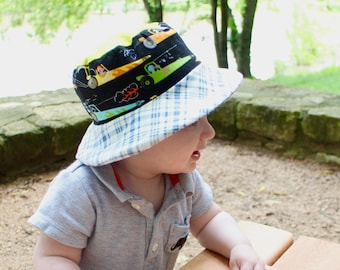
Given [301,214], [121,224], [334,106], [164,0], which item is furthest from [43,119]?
[164,0]

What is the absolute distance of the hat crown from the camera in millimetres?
998

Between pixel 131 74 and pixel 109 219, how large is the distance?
1.10 ft

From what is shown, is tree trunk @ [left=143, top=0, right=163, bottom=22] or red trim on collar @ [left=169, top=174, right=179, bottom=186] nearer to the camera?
red trim on collar @ [left=169, top=174, right=179, bottom=186]

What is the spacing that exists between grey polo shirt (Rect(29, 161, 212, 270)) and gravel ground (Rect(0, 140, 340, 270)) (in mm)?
1125

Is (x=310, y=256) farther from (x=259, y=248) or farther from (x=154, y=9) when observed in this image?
(x=154, y=9)

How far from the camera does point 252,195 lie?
2859 millimetres

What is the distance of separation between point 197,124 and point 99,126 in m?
0.21

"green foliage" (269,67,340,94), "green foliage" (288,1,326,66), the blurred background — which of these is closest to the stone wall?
the blurred background

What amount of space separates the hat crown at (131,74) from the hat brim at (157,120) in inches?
0.7

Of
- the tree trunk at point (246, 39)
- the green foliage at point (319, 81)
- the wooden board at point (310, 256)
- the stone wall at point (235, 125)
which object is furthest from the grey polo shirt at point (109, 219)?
the green foliage at point (319, 81)

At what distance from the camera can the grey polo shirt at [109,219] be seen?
106cm

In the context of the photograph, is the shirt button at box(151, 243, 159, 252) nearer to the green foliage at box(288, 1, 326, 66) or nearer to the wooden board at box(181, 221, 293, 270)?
the wooden board at box(181, 221, 293, 270)

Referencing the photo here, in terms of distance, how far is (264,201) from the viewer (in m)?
2.78

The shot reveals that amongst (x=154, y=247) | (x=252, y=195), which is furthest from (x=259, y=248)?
(x=252, y=195)
